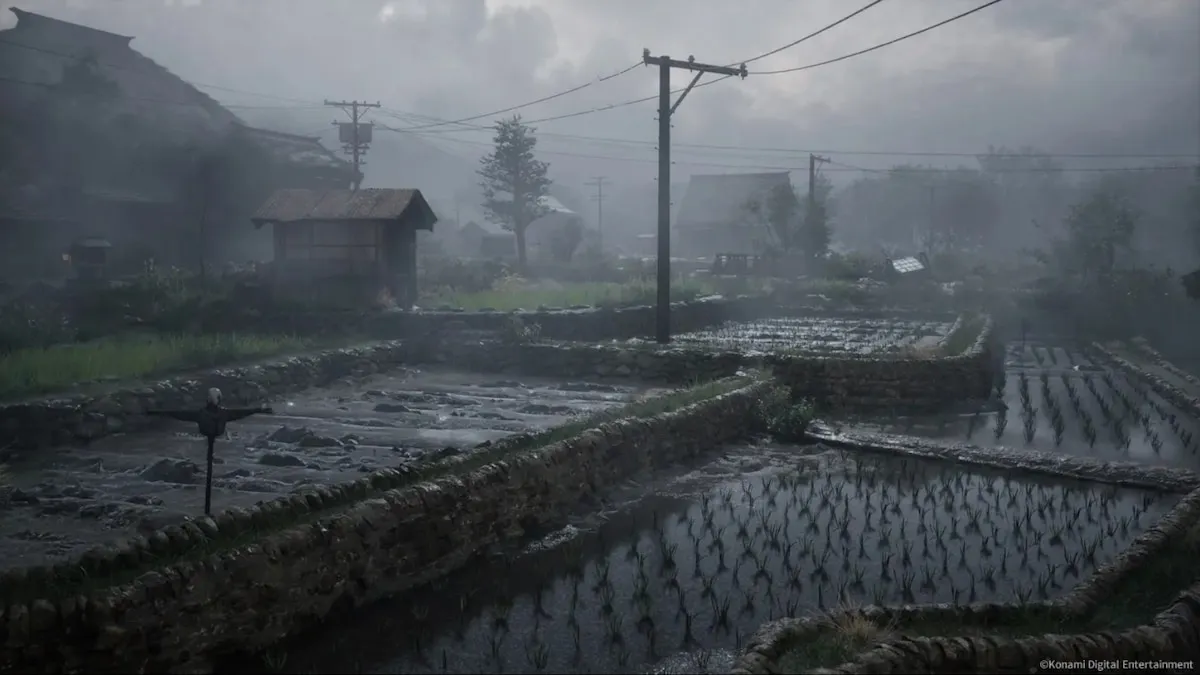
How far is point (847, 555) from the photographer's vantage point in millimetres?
8383

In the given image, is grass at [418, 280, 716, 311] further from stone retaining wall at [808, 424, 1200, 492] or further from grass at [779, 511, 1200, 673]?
grass at [779, 511, 1200, 673]

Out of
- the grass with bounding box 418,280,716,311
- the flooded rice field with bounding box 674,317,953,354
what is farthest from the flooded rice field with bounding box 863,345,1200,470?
the grass with bounding box 418,280,716,311

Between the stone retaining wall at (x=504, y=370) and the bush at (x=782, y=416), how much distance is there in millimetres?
1617

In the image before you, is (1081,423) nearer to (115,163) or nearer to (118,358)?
(118,358)

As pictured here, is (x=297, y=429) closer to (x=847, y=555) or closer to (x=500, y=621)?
(x=500, y=621)

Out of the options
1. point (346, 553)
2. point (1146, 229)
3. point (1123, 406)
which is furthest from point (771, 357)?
point (1146, 229)

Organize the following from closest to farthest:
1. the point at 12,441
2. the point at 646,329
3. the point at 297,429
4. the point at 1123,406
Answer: the point at 12,441 → the point at 297,429 → the point at 1123,406 → the point at 646,329

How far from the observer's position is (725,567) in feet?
26.6

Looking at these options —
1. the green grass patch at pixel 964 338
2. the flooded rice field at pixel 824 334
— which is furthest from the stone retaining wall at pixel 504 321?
the green grass patch at pixel 964 338

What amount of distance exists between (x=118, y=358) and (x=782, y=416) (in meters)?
10.1

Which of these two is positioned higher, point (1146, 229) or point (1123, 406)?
point (1146, 229)

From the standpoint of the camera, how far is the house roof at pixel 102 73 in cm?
2950

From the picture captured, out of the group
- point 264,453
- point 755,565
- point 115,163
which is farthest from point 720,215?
point 755,565

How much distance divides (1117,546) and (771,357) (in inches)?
329
